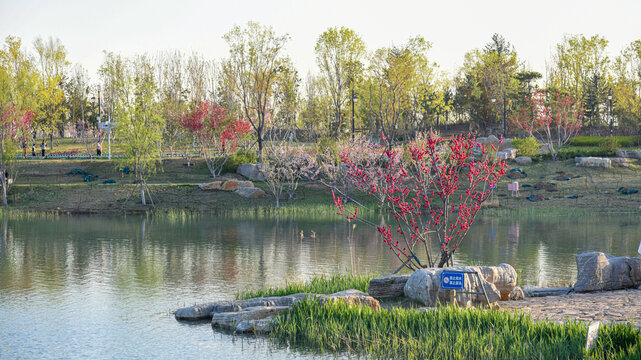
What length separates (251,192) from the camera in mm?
42875

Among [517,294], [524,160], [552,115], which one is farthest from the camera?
[552,115]

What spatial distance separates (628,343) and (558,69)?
70.0 metres

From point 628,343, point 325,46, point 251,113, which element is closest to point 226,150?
point 251,113

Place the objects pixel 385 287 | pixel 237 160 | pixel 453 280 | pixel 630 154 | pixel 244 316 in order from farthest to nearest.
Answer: pixel 630 154, pixel 237 160, pixel 385 287, pixel 244 316, pixel 453 280

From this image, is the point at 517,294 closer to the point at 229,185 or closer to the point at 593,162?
the point at 229,185

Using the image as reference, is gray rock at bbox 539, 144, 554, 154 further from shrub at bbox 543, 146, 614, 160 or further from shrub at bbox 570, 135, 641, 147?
shrub at bbox 570, 135, 641, 147

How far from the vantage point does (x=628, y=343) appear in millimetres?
9266

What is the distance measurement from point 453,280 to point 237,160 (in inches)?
1558

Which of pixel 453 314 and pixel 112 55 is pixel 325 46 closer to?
pixel 112 55

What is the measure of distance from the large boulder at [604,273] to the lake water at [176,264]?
234cm

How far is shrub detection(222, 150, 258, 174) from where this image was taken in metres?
50.0

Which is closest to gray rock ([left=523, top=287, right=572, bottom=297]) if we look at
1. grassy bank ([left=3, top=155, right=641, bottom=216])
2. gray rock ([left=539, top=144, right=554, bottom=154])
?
grassy bank ([left=3, top=155, right=641, bottom=216])

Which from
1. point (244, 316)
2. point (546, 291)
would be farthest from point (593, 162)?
point (244, 316)

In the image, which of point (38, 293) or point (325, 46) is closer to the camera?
point (38, 293)
